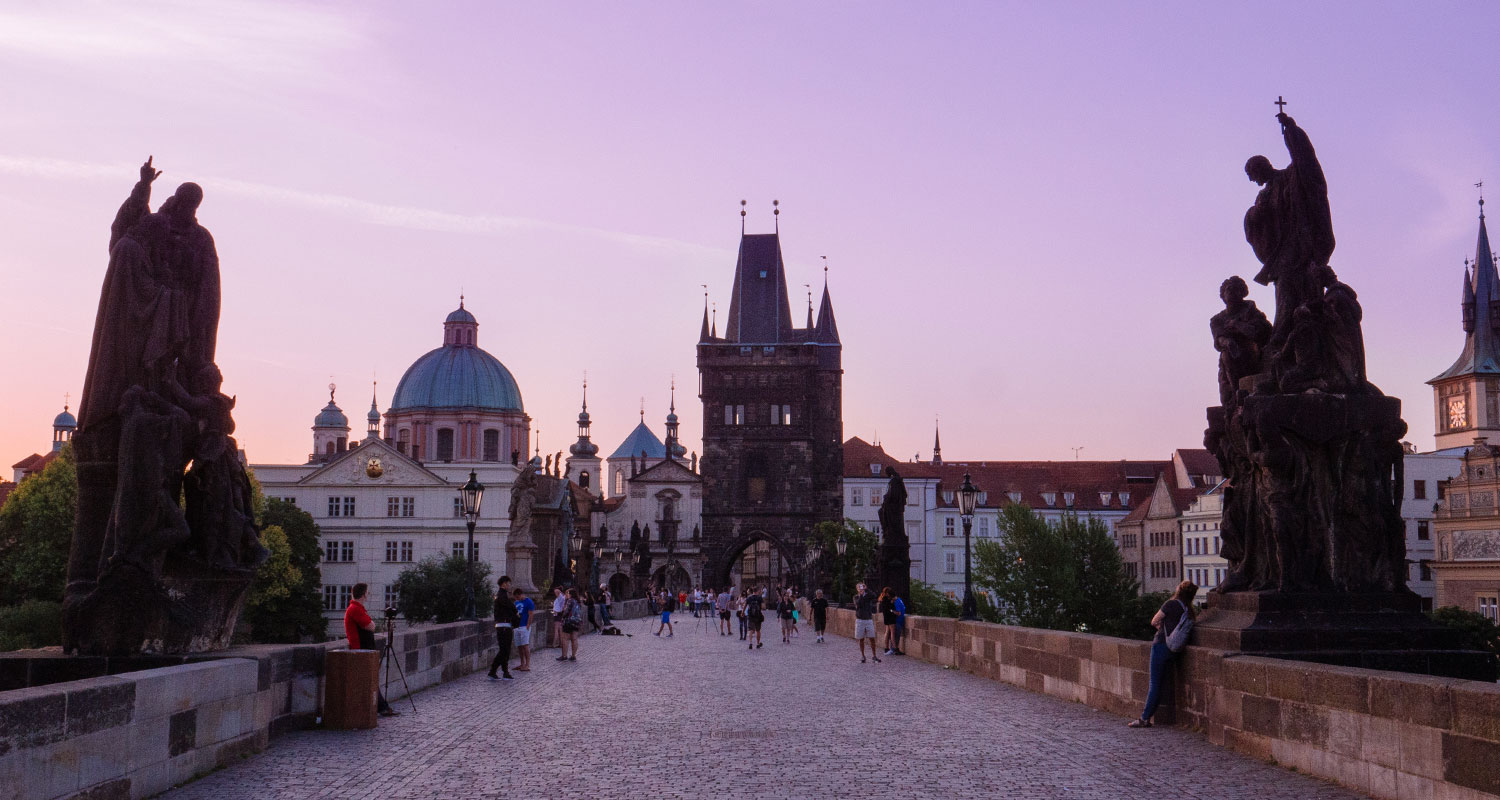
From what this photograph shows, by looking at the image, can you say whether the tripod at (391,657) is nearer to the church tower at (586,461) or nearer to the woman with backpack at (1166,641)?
the woman with backpack at (1166,641)

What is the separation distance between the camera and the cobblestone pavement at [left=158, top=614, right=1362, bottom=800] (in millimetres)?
9555

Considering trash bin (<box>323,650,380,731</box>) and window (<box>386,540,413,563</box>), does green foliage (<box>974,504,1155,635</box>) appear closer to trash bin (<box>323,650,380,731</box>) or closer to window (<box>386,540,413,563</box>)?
window (<box>386,540,413,563</box>)

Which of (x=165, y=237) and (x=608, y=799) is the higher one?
(x=165, y=237)

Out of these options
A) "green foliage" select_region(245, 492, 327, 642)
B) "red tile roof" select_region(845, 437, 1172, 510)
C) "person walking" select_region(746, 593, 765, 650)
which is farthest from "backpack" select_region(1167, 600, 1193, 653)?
"red tile roof" select_region(845, 437, 1172, 510)

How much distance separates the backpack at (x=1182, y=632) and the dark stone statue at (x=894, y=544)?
76.3 feet

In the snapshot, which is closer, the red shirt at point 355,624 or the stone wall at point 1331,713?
the stone wall at point 1331,713

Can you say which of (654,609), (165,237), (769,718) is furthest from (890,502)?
(654,609)

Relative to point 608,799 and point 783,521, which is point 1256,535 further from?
point 783,521

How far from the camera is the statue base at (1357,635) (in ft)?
36.0

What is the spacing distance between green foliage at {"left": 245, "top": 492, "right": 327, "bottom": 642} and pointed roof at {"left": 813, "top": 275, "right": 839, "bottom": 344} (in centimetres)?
4684

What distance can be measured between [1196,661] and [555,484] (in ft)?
155

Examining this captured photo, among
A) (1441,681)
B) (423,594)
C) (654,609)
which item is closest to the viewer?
(1441,681)

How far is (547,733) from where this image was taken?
13398 millimetres

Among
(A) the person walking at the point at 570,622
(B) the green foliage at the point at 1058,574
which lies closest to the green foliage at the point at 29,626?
(A) the person walking at the point at 570,622
